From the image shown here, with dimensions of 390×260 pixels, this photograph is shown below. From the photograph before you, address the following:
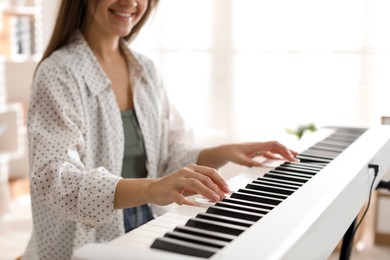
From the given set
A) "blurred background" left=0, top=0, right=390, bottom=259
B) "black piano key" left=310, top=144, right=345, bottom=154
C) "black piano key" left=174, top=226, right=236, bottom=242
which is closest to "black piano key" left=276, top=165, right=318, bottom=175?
"black piano key" left=310, top=144, right=345, bottom=154

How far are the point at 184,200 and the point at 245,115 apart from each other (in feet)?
10.4

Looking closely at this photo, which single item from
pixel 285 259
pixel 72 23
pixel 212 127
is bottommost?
pixel 212 127

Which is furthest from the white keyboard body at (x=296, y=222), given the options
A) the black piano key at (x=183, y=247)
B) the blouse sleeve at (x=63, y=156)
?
the blouse sleeve at (x=63, y=156)

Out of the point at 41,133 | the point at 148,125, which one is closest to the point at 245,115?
the point at 148,125

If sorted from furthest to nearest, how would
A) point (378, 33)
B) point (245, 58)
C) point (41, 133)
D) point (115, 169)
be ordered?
point (245, 58) → point (378, 33) → point (115, 169) → point (41, 133)

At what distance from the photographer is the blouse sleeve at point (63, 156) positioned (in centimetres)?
143

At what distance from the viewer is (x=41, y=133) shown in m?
1.63

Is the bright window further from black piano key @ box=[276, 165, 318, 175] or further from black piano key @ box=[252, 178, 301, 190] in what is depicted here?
black piano key @ box=[252, 178, 301, 190]

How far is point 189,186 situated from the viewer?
1235 mm

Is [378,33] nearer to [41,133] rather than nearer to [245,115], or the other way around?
[245,115]

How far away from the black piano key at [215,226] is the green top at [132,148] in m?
0.91

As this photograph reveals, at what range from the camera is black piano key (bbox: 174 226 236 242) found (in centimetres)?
100

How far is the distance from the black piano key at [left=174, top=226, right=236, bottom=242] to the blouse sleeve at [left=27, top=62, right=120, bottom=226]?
0.40 m

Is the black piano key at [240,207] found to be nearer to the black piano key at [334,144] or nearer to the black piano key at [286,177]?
the black piano key at [286,177]
